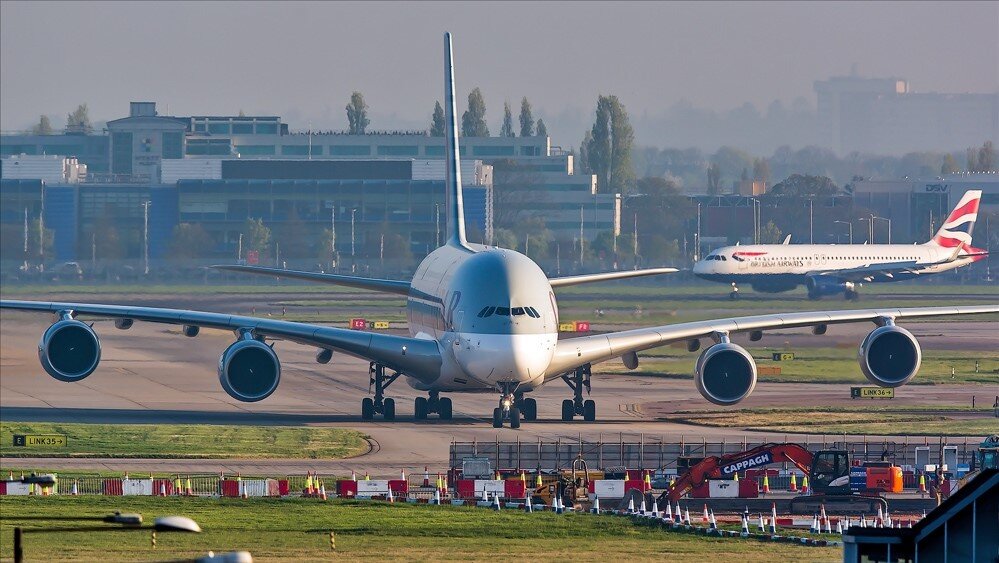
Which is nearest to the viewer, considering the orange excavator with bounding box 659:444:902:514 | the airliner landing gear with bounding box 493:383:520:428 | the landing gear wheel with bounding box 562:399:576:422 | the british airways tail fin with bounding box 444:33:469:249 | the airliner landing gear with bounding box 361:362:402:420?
the orange excavator with bounding box 659:444:902:514

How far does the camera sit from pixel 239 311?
9481 centimetres

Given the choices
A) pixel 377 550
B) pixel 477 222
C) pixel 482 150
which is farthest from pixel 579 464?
pixel 482 150

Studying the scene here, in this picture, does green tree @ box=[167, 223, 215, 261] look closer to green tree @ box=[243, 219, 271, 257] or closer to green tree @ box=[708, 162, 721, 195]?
green tree @ box=[243, 219, 271, 257]

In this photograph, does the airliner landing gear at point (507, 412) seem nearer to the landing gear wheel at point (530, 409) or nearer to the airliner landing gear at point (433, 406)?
the landing gear wheel at point (530, 409)

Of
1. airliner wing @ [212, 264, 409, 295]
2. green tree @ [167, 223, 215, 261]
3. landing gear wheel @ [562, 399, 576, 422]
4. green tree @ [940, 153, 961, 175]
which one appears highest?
green tree @ [940, 153, 961, 175]

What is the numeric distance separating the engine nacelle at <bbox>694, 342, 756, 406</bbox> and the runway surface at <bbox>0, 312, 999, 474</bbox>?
919mm

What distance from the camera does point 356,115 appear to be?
193m

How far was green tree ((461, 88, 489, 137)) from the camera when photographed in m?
185

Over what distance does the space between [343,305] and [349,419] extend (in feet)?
197

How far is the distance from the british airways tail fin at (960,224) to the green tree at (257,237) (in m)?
53.2

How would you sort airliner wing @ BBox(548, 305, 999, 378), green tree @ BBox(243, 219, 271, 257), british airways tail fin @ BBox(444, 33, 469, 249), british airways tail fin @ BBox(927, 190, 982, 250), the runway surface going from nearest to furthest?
the runway surface, airliner wing @ BBox(548, 305, 999, 378), british airways tail fin @ BBox(444, 33, 469, 249), british airways tail fin @ BBox(927, 190, 982, 250), green tree @ BBox(243, 219, 271, 257)

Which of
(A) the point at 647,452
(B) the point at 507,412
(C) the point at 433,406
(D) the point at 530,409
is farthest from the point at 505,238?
(A) the point at 647,452

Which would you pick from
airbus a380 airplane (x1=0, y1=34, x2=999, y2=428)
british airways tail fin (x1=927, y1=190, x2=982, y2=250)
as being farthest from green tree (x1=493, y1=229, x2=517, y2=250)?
airbus a380 airplane (x1=0, y1=34, x2=999, y2=428)

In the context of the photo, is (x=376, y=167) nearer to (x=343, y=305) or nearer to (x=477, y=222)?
(x=477, y=222)
